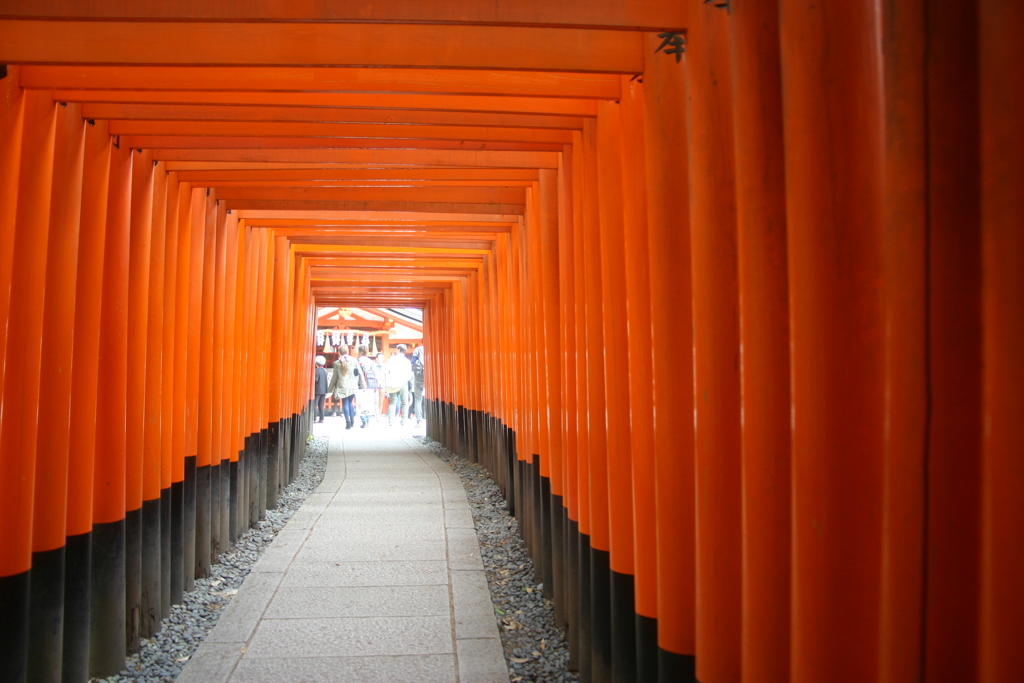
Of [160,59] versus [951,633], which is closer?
[951,633]

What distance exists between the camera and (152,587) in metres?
4.54

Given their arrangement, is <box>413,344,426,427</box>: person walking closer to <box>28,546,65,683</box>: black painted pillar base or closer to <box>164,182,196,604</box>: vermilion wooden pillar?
<box>164,182,196,604</box>: vermilion wooden pillar

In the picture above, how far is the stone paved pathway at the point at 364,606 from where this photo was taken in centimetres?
404

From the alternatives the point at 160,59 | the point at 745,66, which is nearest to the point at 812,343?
the point at 745,66

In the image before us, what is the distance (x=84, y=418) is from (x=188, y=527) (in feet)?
6.39

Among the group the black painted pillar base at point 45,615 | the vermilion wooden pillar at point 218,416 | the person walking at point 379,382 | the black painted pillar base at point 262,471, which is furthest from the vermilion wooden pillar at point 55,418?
the person walking at point 379,382

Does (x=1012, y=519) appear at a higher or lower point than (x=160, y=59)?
lower

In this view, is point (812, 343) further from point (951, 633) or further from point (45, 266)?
point (45, 266)

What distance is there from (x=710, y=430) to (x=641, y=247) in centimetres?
97

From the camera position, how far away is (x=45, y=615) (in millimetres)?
3432

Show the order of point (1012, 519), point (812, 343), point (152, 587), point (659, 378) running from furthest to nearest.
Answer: point (152, 587), point (659, 378), point (812, 343), point (1012, 519)

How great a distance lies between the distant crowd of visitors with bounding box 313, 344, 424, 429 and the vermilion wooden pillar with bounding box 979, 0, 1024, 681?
17.4 metres

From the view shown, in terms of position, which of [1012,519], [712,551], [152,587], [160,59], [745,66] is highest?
[160,59]

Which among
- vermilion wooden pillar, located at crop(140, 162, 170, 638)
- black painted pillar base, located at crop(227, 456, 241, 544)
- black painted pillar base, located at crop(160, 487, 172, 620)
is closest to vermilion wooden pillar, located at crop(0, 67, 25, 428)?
vermilion wooden pillar, located at crop(140, 162, 170, 638)
